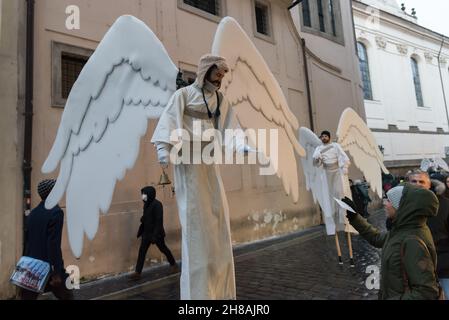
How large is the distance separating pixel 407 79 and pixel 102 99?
25.8m

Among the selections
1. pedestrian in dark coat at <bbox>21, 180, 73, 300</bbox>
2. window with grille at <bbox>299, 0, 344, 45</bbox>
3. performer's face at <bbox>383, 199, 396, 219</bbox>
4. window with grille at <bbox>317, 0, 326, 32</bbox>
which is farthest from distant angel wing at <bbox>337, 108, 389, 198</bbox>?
window with grille at <bbox>317, 0, 326, 32</bbox>

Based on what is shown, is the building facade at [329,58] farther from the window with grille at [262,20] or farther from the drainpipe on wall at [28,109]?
the drainpipe on wall at [28,109]

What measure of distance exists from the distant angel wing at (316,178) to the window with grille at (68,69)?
4054 mm

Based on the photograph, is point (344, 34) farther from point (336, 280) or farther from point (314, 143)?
point (336, 280)

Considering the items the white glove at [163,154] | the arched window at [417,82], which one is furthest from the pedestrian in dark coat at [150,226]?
the arched window at [417,82]

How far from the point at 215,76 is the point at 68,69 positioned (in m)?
4.00

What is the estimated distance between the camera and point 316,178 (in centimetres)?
629

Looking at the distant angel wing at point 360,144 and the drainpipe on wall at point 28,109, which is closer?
the drainpipe on wall at point 28,109

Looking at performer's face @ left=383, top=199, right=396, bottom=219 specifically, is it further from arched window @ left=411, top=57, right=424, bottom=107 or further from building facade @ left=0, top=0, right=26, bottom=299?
arched window @ left=411, top=57, right=424, bottom=107

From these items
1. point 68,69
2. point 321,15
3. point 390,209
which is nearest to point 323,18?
point 321,15

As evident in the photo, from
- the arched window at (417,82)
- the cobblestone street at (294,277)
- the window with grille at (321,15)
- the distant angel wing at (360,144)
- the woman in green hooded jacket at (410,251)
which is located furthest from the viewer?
the arched window at (417,82)

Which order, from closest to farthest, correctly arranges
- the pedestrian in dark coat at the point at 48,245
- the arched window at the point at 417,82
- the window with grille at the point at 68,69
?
1. the pedestrian in dark coat at the point at 48,245
2. the window with grille at the point at 68,69
3. the arched window at the point at 417,82

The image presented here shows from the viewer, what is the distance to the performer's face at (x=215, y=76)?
10.0ft

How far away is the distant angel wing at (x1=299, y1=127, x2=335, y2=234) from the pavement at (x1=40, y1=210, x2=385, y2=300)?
746 mm
